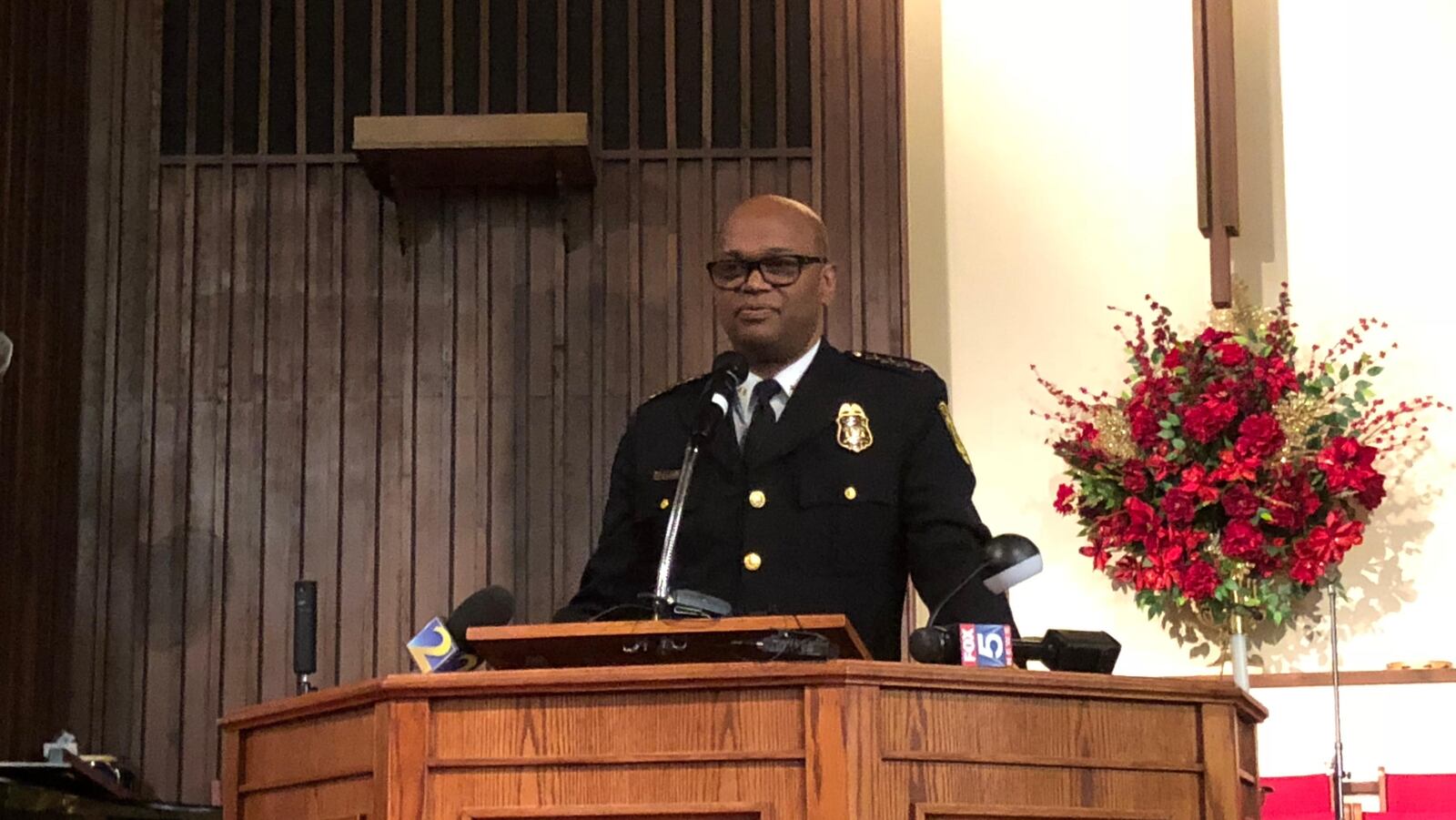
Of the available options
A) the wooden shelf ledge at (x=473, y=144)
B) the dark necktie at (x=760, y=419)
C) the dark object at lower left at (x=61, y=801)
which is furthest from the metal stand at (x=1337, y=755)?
the dark object at lower left at (x=61, y=801)

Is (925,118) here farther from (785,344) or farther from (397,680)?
(397,680)

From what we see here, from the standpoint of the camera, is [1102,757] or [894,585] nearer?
[1102,757]

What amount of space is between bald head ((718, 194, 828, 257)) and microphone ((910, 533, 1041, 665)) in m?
0.84

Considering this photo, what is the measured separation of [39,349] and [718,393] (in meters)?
3.02

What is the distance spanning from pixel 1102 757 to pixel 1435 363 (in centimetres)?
348

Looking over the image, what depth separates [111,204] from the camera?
5.73 meters

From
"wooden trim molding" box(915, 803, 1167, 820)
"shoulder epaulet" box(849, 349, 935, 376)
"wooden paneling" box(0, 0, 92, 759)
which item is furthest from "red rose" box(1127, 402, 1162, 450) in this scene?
"wooden trim molding" box(915, 803, 1167, 820)

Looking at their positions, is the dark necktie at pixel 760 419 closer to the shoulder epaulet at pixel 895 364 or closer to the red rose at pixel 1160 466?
the shoulder epaulet at pixel 895 364

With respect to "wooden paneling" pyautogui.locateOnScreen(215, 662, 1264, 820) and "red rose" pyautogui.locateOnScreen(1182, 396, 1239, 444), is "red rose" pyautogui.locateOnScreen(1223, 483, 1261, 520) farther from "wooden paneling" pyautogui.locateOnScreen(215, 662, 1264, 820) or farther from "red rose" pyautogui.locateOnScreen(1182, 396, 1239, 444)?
"wooden paneling" pyautogui.locateOnScreen(215, 662, 1264, 820)

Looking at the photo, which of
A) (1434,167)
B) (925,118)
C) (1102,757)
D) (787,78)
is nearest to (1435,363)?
A: (1434,167)

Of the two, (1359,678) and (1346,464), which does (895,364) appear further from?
(1359,678)

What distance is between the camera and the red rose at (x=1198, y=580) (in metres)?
5.26

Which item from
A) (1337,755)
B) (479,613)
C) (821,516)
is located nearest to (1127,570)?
(1337,755)

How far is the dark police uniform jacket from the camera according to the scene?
10.8 feet
